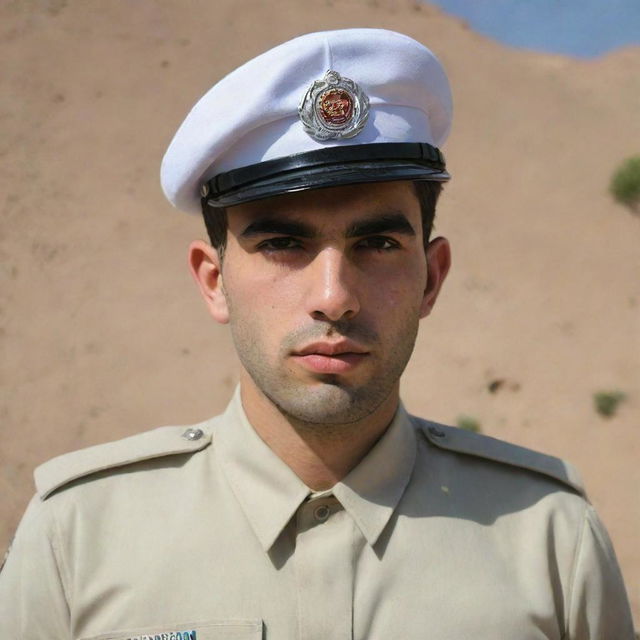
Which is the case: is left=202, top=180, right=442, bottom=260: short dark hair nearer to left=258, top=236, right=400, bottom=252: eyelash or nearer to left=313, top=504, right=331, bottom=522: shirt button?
left=258, top=236, right=400, bottom=252: eyelash

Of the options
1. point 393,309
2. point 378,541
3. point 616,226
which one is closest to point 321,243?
point 393,309

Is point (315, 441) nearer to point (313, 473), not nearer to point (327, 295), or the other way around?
point (313, 473)

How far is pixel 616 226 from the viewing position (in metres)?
9.15

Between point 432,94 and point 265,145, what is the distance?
0.39m

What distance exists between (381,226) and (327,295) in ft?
0.62

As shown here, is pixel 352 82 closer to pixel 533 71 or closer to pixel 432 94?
pixel 432 94

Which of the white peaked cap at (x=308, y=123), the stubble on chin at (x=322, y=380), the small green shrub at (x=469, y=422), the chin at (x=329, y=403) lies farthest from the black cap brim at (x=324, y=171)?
the small green shrub at (x=469, y=422)

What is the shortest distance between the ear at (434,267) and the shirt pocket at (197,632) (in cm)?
71

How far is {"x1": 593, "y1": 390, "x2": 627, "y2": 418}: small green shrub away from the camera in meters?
7.10

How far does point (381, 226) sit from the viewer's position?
5.22 feet

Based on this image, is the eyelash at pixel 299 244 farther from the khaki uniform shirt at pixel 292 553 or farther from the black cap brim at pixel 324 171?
the khaki uniform shirt at pixel 292 553

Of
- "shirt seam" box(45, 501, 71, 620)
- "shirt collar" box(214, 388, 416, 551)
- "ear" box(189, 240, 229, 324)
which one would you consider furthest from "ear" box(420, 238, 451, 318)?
"shirt seam" box(45, 501, 71, 620)

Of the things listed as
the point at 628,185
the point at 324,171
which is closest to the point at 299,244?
the point at 324,171

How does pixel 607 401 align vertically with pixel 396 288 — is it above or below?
below
